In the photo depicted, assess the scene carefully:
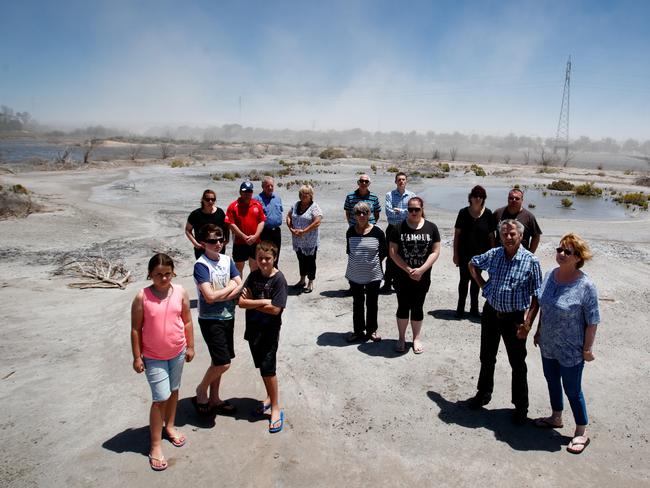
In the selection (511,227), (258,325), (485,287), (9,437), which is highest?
(511,227)

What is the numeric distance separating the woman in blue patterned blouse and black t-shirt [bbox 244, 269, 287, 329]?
6.49ft

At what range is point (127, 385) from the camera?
456cm

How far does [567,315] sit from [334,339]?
2838 mm

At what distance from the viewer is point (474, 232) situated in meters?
5.71

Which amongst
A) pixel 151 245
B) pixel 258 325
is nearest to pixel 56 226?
pixel 151 245

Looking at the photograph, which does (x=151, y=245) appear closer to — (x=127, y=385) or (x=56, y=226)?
(x=56, y=226)

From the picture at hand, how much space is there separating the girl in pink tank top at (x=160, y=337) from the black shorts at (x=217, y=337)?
0.77ft

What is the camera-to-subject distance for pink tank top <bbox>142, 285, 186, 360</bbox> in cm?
324

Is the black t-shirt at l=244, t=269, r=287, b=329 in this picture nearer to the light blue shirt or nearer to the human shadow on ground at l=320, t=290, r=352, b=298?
the light blue shirt

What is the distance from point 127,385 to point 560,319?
3.87 meters

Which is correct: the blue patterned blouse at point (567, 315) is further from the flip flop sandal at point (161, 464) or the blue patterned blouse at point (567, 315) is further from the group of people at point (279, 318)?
the flip flop sandal at point (161, 464)

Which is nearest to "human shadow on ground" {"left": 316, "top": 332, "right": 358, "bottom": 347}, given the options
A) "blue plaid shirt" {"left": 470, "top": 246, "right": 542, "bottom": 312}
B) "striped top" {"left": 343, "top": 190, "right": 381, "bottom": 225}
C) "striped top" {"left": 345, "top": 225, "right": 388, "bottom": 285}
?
"striped top" {"left": 345, "top": 225, "right": 388, "bottom": 285}

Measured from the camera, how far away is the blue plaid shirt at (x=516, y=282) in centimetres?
369

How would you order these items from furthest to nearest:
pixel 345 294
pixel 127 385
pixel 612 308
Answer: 1. pixel 345 294
2. pixel 612 308
3. pixel 127 385
